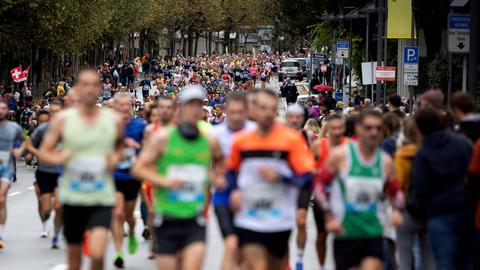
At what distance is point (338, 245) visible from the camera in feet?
33.3

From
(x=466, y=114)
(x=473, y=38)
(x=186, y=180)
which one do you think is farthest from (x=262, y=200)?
(x=473, y=38)

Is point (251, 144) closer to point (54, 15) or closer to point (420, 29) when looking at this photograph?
point (420, 29)

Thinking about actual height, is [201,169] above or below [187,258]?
above

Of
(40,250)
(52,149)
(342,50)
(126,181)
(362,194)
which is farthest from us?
(342,50)

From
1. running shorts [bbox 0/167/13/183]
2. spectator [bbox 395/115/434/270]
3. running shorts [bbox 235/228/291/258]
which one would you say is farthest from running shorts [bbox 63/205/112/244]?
running shorts [bbox 0/167/13/183]

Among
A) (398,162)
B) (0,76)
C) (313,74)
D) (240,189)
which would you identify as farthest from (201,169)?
(313,74)

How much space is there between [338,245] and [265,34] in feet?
504

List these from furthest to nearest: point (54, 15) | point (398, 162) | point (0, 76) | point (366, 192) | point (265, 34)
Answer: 1. point (265, 34)
2. point (0, 76)
3. point (54, 15)
4. point (398, 162)
5. point (366, 192)

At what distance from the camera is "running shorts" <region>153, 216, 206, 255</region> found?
10.2 meters

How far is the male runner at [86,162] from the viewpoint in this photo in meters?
10.6

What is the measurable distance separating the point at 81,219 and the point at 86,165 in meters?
0.47

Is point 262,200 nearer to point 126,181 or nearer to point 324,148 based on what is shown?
point 324,148

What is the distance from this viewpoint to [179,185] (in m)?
10.1

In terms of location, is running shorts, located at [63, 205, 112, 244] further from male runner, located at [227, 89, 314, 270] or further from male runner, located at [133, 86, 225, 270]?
male runner, located at [227, 89, 314, 270]
